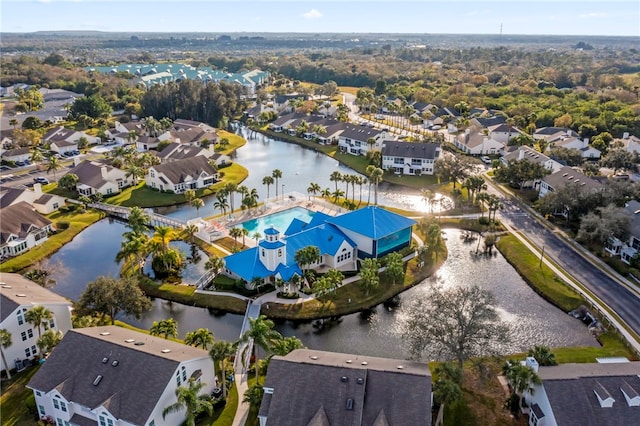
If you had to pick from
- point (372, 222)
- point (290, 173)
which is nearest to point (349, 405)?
point (372, 222)

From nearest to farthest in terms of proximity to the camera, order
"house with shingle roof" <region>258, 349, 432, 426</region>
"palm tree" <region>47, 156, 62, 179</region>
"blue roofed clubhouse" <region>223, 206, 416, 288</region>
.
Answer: "house with shingle roof" <region>258, 349, 432, 426</region> → "blue roofed clubhouse" <region>223, 206, 416, 288</region> → "palm tree" <region>47, 156, 62, 179</region>

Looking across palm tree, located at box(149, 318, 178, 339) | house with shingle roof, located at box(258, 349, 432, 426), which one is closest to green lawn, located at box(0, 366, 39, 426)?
palm tree, located at box(149, 318, 178, 339)

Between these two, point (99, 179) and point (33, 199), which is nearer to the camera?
point (33, 199)

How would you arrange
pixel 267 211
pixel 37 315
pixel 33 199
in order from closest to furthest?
pixel 37 315
pixel 33 199
pixel 267 211

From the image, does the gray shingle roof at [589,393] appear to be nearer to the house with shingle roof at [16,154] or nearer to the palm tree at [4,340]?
the palm tree at [4,340]

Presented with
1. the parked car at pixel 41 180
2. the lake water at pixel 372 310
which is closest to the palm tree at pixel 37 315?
the lake water at pixel 372 310

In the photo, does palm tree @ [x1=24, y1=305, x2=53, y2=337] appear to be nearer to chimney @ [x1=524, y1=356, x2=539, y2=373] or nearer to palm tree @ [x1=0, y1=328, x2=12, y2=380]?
palm tree @ [x1=0, y1=328, x2=12, y2=380]

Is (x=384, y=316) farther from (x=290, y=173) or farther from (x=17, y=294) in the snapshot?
(x=290, y=173)
